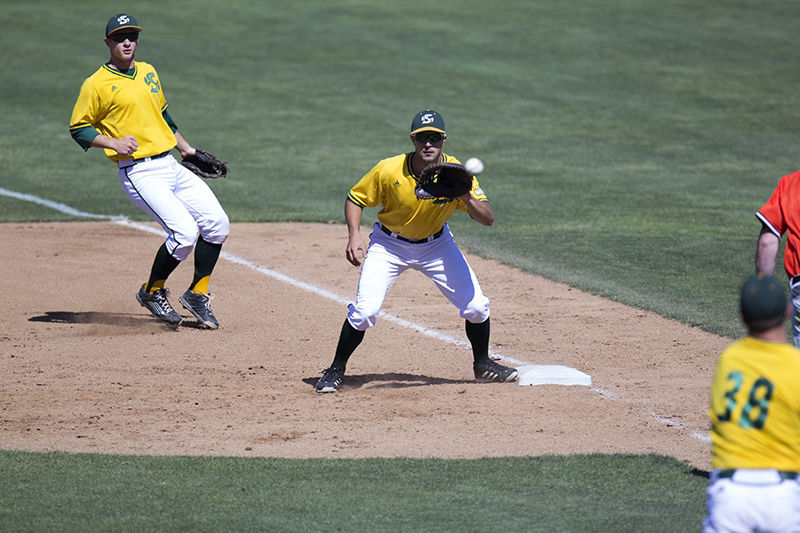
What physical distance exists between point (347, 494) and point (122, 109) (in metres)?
4.64

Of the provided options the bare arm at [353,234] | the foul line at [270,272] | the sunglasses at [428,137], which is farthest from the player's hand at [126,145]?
the sunglasses at [428,137]

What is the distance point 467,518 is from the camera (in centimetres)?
521

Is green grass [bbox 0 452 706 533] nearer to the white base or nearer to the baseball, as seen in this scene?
the white base

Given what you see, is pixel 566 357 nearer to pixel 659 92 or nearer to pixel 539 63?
pixel 659 92

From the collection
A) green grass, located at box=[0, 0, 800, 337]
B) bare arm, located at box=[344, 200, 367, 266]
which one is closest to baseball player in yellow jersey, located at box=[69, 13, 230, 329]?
bare arm, located at box=[344, 200, 367, 266]

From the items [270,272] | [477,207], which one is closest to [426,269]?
[477,207]

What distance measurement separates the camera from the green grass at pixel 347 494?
16.8 ft

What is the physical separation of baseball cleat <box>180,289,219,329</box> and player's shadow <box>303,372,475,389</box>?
1.70m

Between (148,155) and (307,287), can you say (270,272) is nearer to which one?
(307,287)

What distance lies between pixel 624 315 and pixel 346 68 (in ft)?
52.0

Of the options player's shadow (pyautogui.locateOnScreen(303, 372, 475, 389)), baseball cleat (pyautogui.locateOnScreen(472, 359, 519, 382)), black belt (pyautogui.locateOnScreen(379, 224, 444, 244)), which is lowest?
player's shadow (pyautogui.locateOnScreen(303, 372, 475, 389))

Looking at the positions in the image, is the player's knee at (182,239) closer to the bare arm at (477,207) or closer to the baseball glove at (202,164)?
the baseball glove at (202,164)

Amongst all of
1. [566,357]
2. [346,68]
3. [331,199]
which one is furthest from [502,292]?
[346,68]

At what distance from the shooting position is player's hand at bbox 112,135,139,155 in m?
8.66
